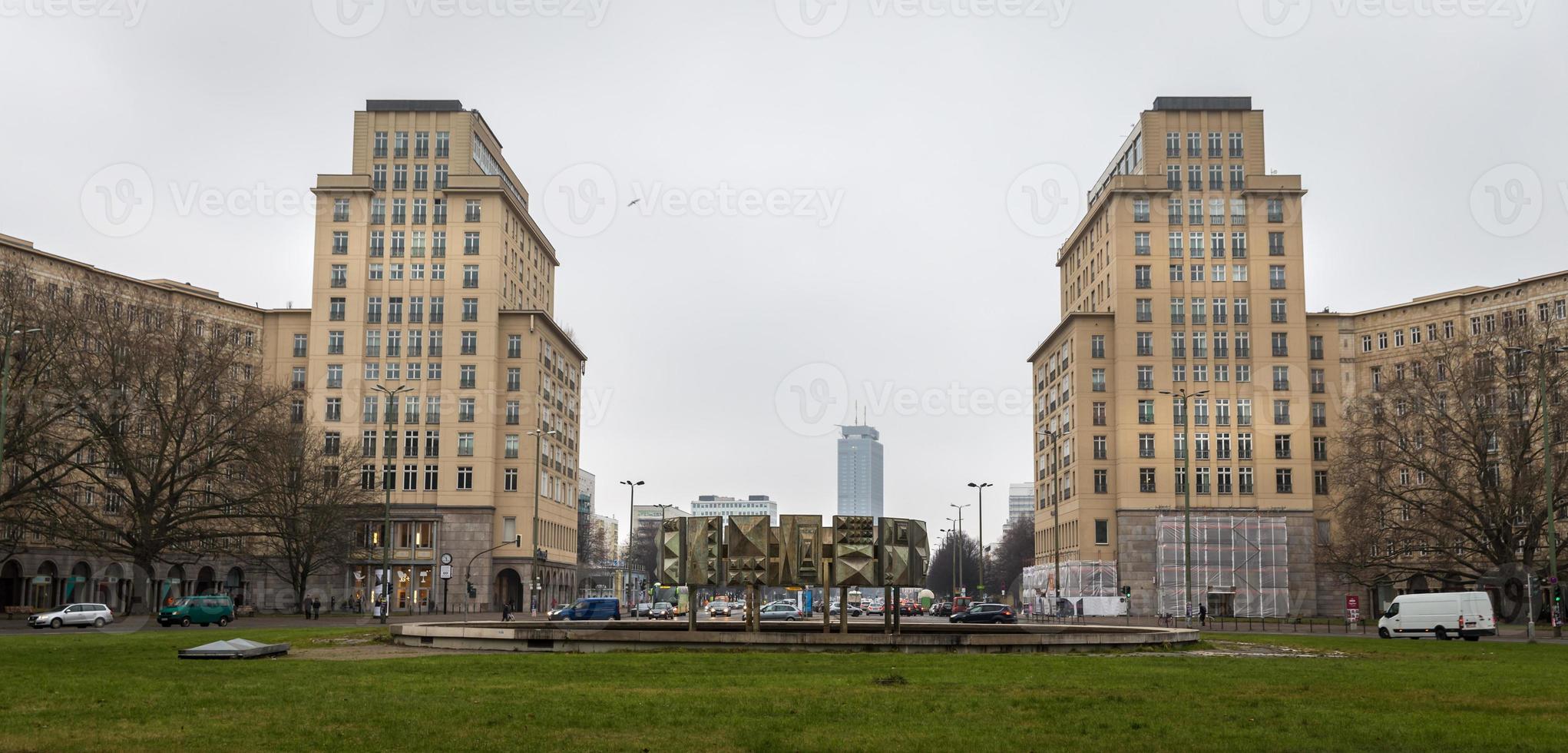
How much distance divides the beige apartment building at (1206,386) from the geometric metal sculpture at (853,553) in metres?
70.4

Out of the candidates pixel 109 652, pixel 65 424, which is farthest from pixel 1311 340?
pixel 109 652

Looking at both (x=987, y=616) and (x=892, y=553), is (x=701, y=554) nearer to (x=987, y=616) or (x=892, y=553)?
(x=892, y=553)

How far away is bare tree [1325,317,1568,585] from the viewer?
69.2 meters

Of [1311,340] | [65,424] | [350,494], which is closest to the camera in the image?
→ [65,424]

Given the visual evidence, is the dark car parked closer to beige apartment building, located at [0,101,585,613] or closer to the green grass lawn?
beige apartment building, located at [0,101,585,613]

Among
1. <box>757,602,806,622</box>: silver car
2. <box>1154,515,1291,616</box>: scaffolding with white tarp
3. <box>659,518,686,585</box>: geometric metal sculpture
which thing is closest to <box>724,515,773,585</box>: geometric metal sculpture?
<box>659,518,686,585</box>: geometric metal sculpture

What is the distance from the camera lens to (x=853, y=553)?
116ft

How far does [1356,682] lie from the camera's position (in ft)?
78.1

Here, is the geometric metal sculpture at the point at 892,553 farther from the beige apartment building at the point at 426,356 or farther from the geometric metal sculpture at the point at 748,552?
the beige apartment building at the point at 426,356

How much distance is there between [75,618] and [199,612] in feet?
16.9

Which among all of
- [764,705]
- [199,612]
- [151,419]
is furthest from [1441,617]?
[151,419]

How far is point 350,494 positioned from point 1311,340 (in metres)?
76.6

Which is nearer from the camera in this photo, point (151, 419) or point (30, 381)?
point (30, 381)

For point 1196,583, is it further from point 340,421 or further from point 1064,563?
point 340,421
